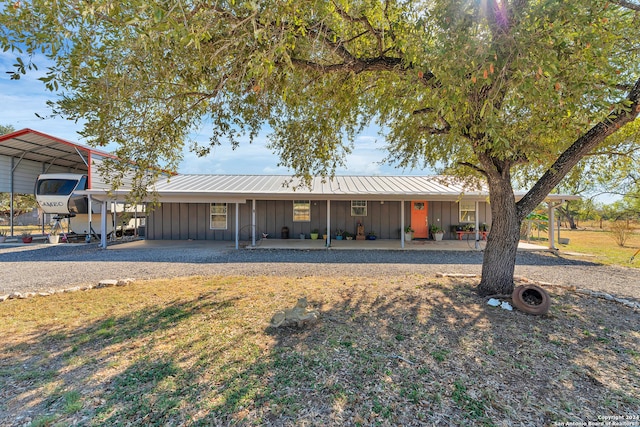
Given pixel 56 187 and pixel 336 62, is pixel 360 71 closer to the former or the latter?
pixel 336 62

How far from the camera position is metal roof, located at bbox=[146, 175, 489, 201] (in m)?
10.9

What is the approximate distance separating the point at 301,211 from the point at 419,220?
19.3 feet

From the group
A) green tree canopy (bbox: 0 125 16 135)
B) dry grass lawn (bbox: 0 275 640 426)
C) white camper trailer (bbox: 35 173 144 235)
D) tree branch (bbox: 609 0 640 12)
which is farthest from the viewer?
green tree canopy (bbox: 0 125 16 135)

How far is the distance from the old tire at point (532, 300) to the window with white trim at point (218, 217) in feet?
40.6

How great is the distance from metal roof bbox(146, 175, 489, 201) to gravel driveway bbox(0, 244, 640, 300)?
7.20ft

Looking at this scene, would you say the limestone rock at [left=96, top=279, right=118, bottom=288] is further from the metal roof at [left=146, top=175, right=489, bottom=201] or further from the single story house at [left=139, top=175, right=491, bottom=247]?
the single story house at [left=139, top=175, right=491, bottom=247]

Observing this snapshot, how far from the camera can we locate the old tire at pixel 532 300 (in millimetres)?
4328

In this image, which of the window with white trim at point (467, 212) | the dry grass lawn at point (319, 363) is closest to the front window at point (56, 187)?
the dry grass lawn at point (319, 363)

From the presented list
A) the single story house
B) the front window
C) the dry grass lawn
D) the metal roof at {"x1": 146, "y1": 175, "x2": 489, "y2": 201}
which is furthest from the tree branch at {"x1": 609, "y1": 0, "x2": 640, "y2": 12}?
the front window

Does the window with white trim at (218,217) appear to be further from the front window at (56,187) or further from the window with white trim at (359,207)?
the front window at (56,187)

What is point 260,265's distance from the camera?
8.39m

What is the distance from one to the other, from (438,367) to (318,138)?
191 inches

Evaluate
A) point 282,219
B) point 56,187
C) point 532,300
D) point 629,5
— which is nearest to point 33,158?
point 56,187

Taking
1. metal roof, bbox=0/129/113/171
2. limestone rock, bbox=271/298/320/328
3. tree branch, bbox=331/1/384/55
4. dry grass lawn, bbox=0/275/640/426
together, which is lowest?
dry grass lawn, bbox=0/275/640/426
